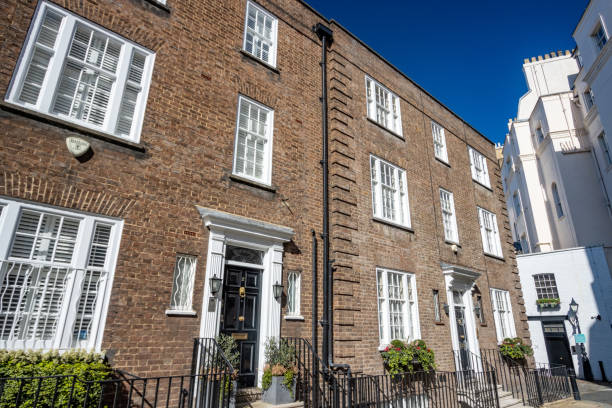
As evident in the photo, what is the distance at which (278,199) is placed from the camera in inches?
324

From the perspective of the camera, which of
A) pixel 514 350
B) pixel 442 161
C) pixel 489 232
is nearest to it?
pixel 514 350

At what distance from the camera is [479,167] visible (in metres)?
16.7

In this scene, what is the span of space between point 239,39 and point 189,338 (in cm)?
696

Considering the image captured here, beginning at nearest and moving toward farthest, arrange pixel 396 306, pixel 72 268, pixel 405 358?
pixel 72 268
pixel 405 358
pixel 396 306

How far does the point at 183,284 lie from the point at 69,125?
3203 millimetres

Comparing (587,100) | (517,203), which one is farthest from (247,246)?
(517,203)

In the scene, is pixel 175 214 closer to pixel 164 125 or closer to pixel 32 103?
pixel 164 125

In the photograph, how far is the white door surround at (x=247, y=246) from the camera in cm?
645

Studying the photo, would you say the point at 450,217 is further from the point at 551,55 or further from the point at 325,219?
the point at 551,55

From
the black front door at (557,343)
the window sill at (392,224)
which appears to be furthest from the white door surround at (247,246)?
the black front door at (557,343)

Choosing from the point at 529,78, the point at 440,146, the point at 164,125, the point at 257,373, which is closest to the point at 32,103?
the point at 164,125

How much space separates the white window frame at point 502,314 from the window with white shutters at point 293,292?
940 centimetres

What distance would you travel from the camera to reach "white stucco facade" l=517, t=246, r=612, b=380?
19.3 meters

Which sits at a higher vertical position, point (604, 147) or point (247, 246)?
point (604, 147)
